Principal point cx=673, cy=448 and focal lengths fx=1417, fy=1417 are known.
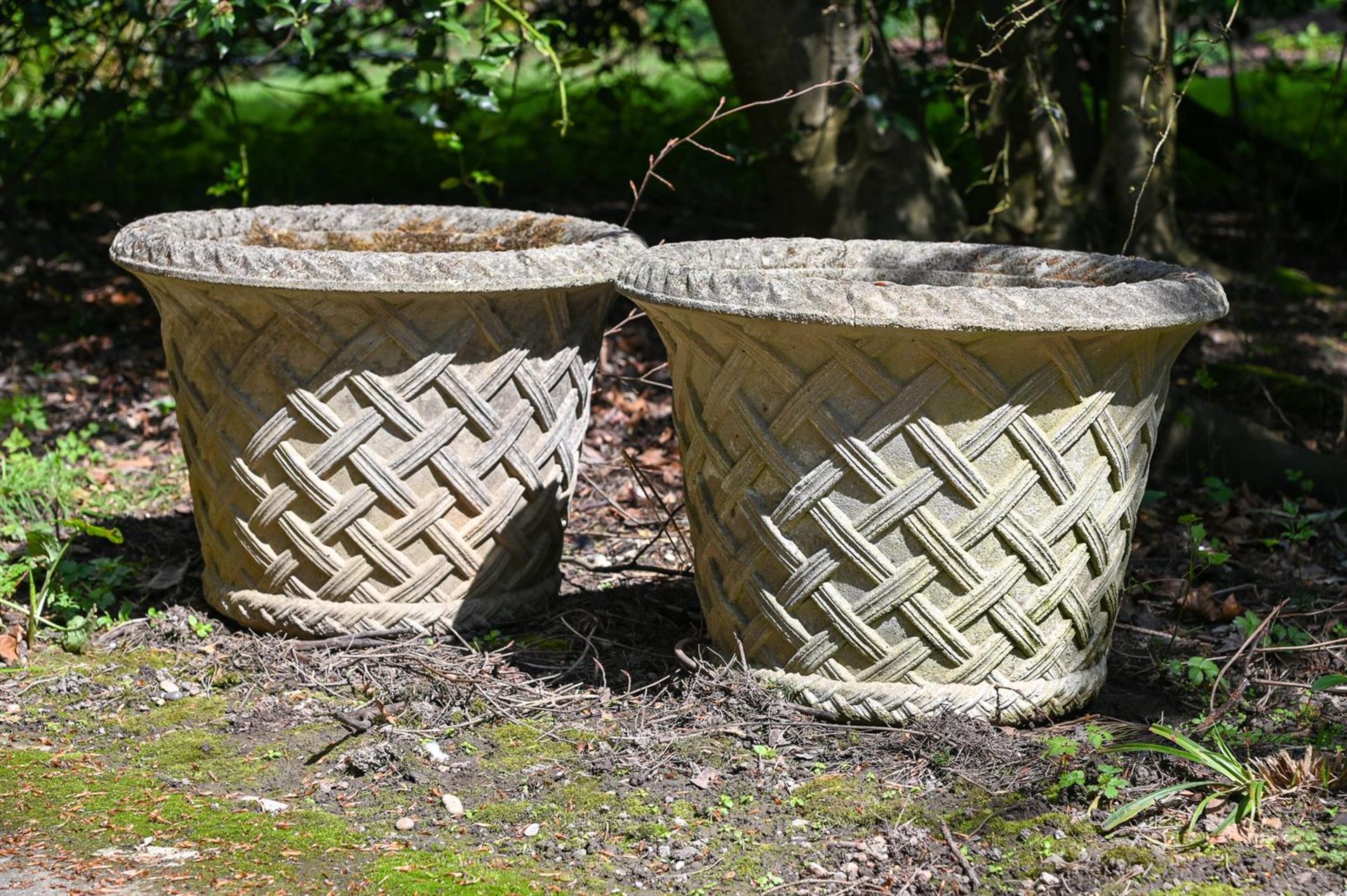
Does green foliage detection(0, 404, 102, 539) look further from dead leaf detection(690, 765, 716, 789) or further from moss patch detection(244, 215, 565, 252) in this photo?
dead leaf detection(690, 765, 716, 789)

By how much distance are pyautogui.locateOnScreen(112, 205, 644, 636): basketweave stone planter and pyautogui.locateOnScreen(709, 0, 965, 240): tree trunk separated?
1.94m

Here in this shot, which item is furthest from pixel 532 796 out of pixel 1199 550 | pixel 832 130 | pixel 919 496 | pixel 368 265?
pixel 832 130

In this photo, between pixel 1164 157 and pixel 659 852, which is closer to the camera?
pixel 659 852

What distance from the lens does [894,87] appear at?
5.37 metres

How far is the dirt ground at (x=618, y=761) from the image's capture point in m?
2.32

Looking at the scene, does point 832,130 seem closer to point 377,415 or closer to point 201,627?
point 377,415

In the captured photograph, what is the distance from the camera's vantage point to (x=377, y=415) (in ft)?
10.1

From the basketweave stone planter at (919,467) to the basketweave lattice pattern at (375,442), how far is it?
18.5 inches

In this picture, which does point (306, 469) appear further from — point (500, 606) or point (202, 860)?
point (202, 860)

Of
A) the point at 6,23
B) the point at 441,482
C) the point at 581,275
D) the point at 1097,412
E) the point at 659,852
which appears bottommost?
the point at 659,852

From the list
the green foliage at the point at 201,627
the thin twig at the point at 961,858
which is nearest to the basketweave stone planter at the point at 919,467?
the thin twig at the point at 961,858

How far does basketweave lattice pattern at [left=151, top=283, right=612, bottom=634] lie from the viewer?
3.05 m

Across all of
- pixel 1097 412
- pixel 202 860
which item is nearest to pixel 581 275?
pixel 1097 412

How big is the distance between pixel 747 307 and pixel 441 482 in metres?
0.95
